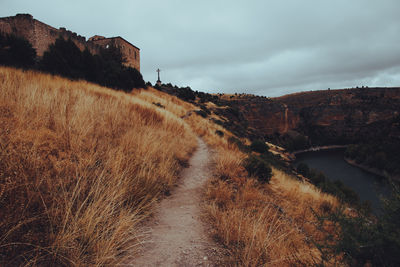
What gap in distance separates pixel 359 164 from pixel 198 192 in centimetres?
7026

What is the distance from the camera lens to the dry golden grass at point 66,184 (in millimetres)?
1208

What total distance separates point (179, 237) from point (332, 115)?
10538 centimetres

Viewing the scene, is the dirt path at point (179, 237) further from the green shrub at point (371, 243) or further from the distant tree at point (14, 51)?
the distant tree at point (14, 51)

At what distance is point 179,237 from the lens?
1942mm

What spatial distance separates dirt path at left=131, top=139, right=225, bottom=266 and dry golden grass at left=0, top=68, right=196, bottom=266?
0.69ft

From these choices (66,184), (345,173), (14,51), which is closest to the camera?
(66,184)

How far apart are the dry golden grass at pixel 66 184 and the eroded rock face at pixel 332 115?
60.8 meters

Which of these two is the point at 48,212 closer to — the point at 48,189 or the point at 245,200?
the point at 48,189

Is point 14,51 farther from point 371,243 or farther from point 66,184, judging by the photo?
point 371,243

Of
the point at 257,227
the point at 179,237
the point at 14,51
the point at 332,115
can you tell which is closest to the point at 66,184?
the point at 179,237

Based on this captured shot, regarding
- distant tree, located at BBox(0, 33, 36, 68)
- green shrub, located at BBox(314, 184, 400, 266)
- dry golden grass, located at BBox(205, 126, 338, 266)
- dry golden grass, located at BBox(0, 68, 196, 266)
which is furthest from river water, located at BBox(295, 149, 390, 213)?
distant tree, located at BBox(0, 33, 36, 68)

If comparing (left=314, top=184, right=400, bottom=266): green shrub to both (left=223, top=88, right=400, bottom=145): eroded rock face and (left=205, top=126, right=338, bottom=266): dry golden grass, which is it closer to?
(left=205, top=126, right=338, bottom=266): dry golden grass

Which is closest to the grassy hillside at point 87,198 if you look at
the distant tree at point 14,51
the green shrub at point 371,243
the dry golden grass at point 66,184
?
the dry golden grass at point 66,184

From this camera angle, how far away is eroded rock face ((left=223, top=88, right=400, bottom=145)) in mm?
67938
